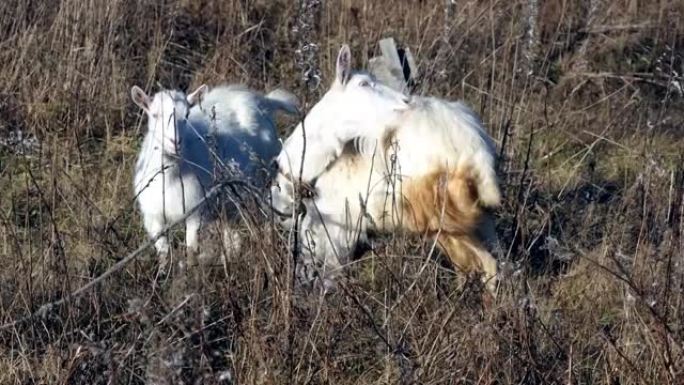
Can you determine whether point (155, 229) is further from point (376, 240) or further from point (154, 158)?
point (376, 240)

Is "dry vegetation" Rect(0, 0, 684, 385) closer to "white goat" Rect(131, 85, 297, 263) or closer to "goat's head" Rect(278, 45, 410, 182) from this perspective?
"goat's head" Rect(278, 45, 410, 182)

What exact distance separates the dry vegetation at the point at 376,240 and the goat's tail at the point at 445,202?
0.13 metres

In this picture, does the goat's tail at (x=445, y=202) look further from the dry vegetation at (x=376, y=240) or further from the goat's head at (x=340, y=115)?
the goat's head at (x=340, y=115)

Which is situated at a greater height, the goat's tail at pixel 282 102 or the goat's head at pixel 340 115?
the goat's head at pixel 340 115

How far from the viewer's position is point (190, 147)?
632cm

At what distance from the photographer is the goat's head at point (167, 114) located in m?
5.84

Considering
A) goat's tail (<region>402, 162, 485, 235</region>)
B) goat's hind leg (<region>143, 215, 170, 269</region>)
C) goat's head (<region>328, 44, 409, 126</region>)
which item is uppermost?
goat's head (<region>328, 44, 409, 126</region>)

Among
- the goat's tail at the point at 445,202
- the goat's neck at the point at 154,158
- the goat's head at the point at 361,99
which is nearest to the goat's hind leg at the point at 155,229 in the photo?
the goat's neck at the point at 154,158

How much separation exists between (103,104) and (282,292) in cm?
358

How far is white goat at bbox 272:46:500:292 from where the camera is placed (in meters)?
5.17

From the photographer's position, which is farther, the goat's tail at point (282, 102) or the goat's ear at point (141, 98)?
the goat's tail at point (282, 102)

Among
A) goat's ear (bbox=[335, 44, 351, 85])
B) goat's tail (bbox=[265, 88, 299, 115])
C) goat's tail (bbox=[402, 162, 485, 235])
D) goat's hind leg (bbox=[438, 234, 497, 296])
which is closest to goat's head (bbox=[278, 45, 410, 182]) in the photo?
goat's ear (bbox=[335, 44, 351, 85])

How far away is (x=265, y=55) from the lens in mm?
8719

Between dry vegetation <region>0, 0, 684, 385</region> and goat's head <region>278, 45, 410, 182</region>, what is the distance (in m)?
0.12
